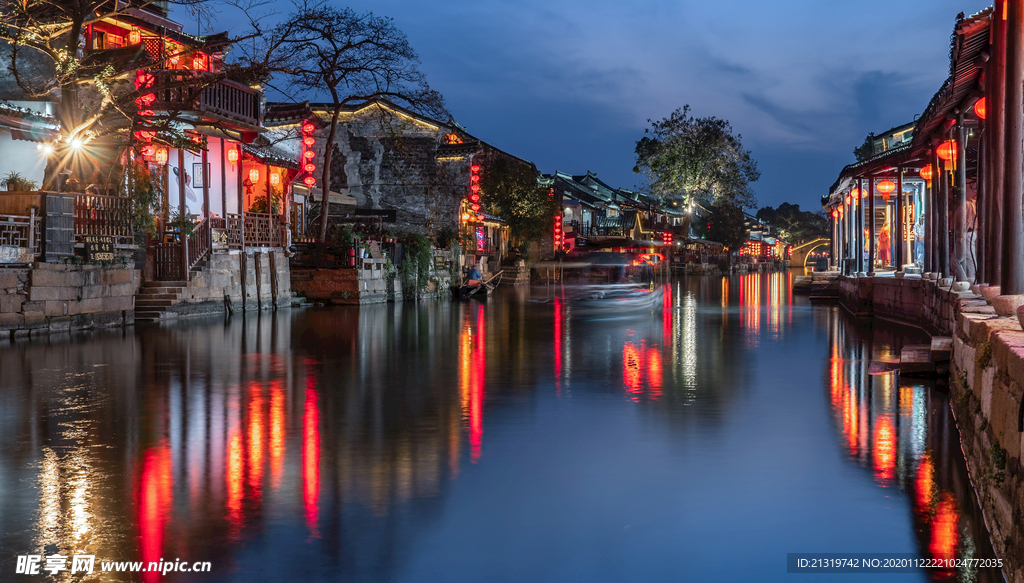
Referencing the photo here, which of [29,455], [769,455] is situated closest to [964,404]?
[769,455]

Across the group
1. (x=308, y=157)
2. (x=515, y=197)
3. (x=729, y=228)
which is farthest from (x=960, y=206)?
(x=729, y=228)

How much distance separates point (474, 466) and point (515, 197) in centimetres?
4381

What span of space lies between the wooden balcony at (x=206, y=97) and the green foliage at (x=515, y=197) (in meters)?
24.3

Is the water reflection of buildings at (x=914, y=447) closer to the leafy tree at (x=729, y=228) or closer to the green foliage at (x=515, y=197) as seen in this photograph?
the green foliage at (x=515, y=197)

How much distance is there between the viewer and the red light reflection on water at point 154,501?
5.03 meters

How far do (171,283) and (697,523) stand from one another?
1953 centimetres

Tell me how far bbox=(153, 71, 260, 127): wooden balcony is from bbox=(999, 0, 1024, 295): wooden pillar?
53.4 ft

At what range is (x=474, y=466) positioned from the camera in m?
7.10

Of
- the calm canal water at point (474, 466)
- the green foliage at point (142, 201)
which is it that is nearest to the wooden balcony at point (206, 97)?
the green foliage at point (142, 201)

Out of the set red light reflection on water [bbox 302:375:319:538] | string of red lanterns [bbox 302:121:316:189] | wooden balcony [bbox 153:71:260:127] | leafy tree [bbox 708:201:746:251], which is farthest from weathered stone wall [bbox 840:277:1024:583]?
leafy tree [bbox 708:201:746:251]

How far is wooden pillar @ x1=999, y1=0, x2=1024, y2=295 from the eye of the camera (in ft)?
31.0

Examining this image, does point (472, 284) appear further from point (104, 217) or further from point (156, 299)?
point (104, 217)

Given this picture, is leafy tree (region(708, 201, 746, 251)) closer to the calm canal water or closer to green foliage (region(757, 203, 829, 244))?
green foliage (region(757, 203, 829, 244))

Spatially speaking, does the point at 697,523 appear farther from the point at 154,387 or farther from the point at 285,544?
the point at 154,387
